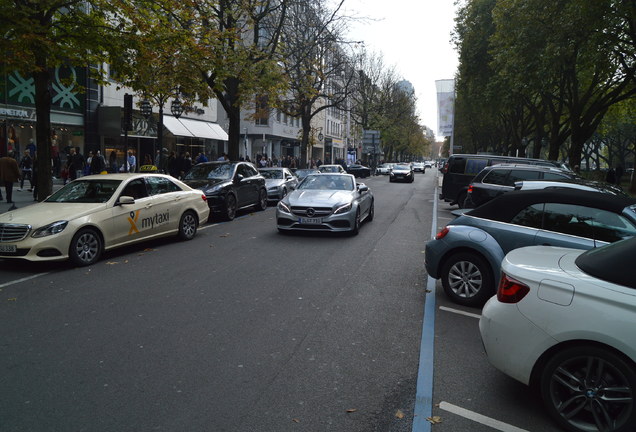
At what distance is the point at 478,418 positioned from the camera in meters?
3.60

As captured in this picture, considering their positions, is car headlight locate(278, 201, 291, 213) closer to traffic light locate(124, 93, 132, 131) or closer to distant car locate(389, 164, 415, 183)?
traffic light locate(124, 93, 132, 131)

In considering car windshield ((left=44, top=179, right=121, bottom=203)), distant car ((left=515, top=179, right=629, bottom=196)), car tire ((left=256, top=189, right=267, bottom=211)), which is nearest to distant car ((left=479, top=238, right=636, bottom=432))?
distant car ((left=515, top=179, right=629, bottom=196))

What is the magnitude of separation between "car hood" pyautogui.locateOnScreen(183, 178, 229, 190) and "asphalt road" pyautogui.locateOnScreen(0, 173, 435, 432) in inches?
218

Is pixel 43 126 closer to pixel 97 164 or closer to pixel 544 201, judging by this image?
pixel 97 164

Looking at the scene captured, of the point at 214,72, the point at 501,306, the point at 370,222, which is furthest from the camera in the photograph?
the point at 214,72

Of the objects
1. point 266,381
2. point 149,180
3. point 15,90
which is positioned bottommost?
point 266,381

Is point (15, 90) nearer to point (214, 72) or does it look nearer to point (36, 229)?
point (214, 72)

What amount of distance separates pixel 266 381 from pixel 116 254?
6.36 m

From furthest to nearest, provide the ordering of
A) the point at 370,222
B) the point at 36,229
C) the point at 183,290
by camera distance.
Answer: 1. the point at 370,222
2. the point at 36,229
3. the point at 183,290

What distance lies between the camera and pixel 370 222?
14.7m

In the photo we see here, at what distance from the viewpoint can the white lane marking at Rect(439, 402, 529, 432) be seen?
3.47 metres

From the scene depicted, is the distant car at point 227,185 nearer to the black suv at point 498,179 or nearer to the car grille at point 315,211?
the car grille at point 315,211

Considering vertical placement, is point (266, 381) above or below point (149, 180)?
below

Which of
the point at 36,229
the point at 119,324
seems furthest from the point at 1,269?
the point at 119,324
